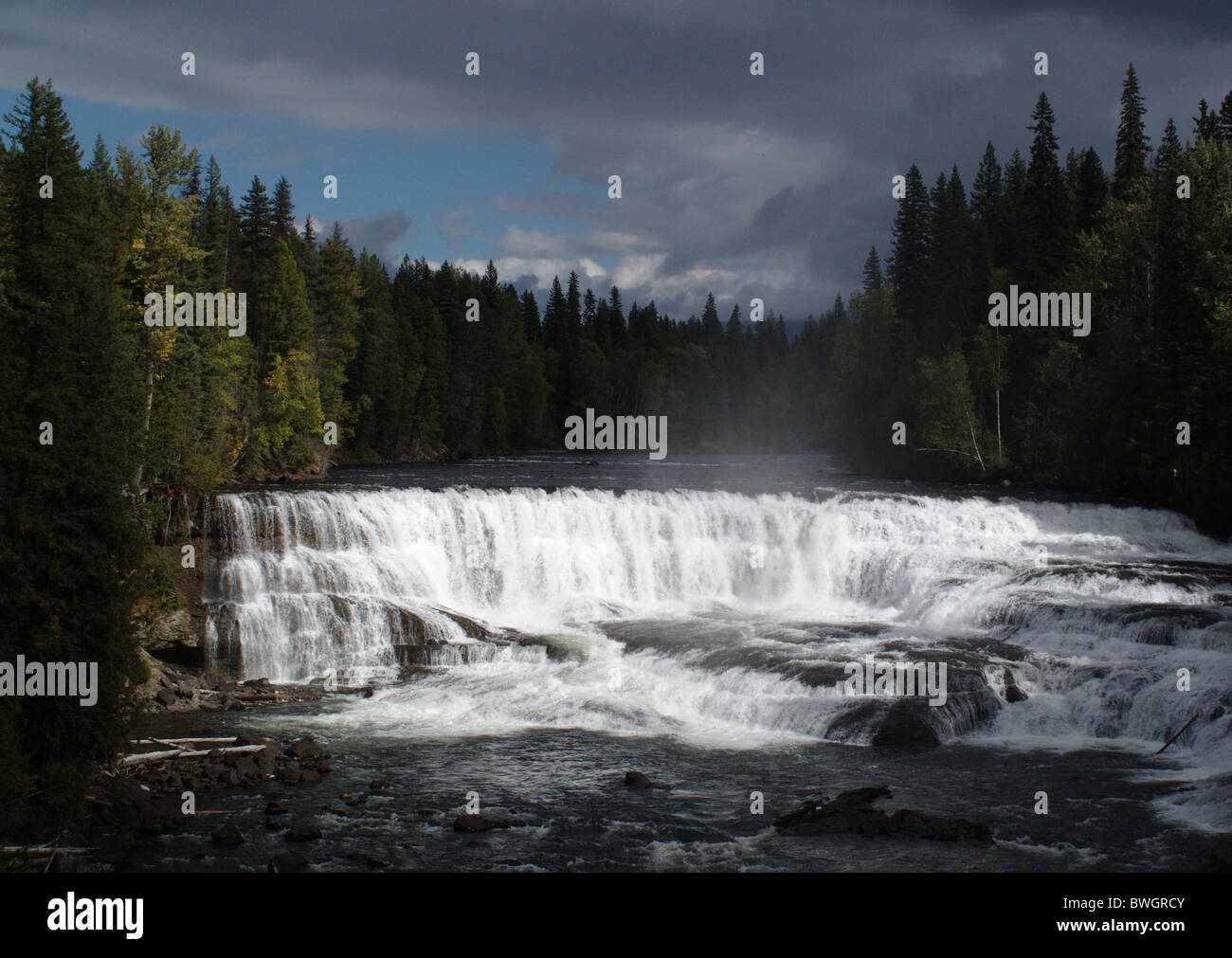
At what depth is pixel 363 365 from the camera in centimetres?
6644

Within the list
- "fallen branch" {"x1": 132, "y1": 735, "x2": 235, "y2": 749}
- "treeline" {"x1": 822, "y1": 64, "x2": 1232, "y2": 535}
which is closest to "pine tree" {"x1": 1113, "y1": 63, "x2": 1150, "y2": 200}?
"treeline" {"x1": 822, "y1": 64, "x2": 1232, "y2": 535}

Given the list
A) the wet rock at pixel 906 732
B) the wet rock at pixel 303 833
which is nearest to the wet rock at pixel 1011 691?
the wet rock at pixel 906 732

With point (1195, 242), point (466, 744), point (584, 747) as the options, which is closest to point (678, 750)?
point (584, 747)

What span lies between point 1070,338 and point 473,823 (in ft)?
153

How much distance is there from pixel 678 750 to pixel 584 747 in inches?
76.6

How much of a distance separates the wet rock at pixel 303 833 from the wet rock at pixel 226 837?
0.74 meters

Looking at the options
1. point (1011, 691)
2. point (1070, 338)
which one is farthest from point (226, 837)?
point (1070, 338)

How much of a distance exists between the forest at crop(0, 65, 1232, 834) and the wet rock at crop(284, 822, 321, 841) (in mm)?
3486

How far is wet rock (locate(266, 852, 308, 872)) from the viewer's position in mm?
13984

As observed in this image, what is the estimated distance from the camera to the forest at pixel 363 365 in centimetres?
1719

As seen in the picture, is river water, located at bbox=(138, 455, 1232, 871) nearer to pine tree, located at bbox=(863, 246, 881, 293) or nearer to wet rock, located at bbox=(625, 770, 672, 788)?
wet rock, located at bbox=(625, 770, 672, 788)

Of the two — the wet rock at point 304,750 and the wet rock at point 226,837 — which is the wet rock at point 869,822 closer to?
the wet rock at point 226,837

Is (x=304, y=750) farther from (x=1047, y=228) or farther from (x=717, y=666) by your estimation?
(x=1047, y=228)
